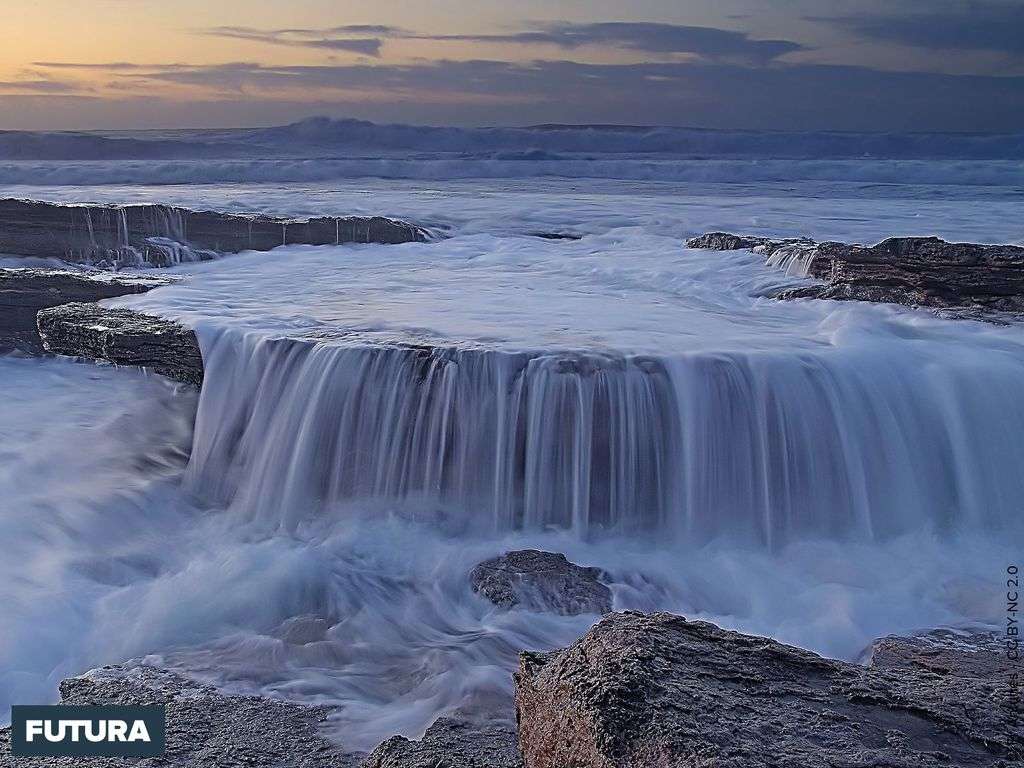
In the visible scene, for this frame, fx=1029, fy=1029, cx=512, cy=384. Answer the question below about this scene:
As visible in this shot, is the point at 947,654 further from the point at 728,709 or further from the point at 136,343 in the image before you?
the point at 136,343

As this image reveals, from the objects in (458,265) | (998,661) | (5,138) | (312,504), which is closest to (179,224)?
(458,265)

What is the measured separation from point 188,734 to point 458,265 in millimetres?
7271

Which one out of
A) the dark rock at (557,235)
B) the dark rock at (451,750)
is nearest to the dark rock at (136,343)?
the dark rock at (451,750)

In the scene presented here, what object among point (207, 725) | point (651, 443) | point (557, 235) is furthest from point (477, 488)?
point (557, 235)

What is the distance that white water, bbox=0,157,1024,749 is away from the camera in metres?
3.76

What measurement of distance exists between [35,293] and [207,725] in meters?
5.40

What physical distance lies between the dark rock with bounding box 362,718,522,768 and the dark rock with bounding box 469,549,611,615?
4.16 ft

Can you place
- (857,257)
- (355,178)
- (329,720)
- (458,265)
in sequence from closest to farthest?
(329,720) < (857,257) < (458,265) < (355,178)

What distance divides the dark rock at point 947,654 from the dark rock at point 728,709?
2.72 ft

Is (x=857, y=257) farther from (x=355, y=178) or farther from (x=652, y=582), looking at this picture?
(x=355, y=178)

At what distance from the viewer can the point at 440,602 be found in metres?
4.08

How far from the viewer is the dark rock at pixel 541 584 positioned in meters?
3.88

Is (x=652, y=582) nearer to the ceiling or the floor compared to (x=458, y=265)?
nearer to the floor

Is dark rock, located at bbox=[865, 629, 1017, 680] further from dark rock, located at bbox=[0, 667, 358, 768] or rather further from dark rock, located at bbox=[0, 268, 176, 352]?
dark rock, located at bbox=[0, 268, 176, 352]
